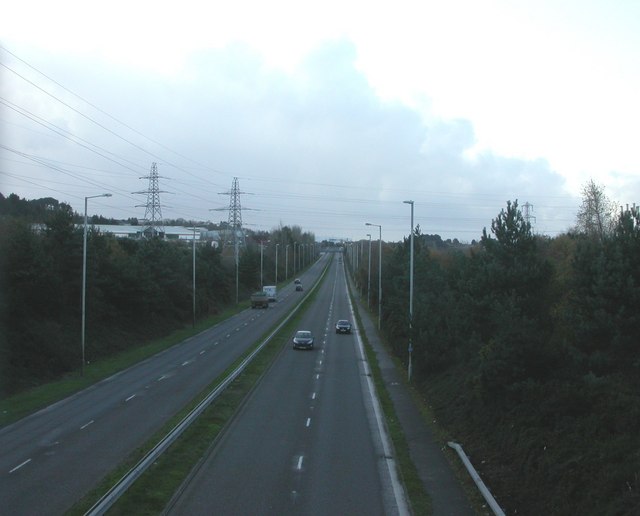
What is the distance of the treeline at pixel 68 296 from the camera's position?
35750mm

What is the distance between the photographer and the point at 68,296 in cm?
4584

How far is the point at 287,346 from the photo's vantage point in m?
48.6

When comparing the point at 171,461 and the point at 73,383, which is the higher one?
the point at 171,461

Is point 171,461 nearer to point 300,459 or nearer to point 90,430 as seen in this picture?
point 300,459

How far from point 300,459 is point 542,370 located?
7223 millimetres

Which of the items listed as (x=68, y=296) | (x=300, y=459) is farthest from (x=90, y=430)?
(x=68, y=296)

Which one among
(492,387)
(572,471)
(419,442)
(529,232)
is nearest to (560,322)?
(529,232)

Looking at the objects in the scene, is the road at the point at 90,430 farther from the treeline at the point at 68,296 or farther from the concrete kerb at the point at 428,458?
the concrete kerb at the point at 428,458

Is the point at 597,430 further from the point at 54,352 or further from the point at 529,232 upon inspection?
the point at 54,352

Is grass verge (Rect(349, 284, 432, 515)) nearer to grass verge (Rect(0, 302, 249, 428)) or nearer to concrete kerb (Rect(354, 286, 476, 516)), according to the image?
concrete kerb (Rect(354, 286, 476, 516))

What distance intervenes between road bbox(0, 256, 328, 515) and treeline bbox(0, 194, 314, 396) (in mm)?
4010

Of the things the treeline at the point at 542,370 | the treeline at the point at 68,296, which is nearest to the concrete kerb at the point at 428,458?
the treeline at the point at 542,370

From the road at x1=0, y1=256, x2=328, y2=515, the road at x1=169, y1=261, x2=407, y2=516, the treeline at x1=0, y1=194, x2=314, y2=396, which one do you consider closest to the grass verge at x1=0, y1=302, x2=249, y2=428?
the road at x1=0, y1=256, x2=328, y2=515

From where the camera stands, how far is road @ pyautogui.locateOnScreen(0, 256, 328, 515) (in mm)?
14734
